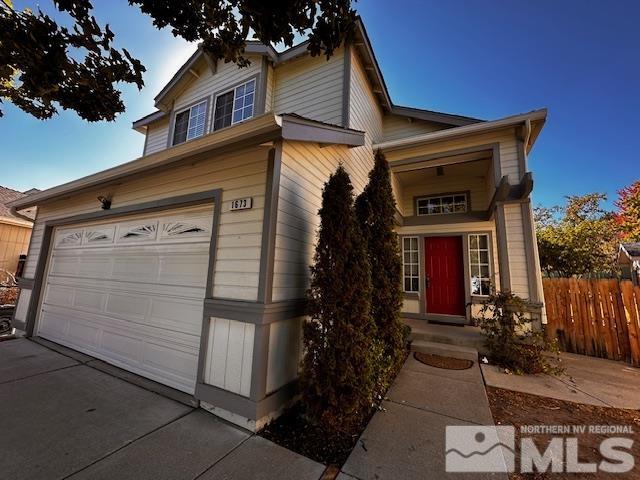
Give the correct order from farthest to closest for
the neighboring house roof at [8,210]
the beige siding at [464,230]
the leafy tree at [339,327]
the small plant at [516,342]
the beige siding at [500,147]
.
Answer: the neighboring house roof at [8,210]
the beige siding at [464,230]
the beige siding at [500,147]
the small plant at [516,342]
the leafy tree at [339,327]

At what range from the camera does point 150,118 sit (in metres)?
8.31

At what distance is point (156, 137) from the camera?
27.4 feet

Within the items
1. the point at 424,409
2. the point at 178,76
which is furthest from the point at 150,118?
the point at 424,409

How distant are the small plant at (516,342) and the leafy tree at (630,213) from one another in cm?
1115

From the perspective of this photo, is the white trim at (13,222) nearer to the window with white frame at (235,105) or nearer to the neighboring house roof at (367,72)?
the neighboring house roof at (367,72)

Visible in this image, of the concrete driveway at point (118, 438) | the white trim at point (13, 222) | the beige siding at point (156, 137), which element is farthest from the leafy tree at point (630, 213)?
the white trim at point (13, 222)

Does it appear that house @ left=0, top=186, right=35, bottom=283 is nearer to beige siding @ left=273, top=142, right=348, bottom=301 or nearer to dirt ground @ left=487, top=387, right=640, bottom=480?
beige siding @ left=273, top=142, right=348, bottom=301

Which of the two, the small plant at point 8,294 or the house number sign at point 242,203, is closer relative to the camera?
the house number sign at point 242,203

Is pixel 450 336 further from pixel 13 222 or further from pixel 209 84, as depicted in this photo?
pixel 13 222

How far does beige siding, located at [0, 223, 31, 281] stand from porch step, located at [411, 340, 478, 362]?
1463 cm

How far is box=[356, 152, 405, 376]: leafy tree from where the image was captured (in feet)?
12.2

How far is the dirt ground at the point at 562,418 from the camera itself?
200 cm

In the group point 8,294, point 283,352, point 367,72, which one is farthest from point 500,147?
point 8,294

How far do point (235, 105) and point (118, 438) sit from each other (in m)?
6.72
